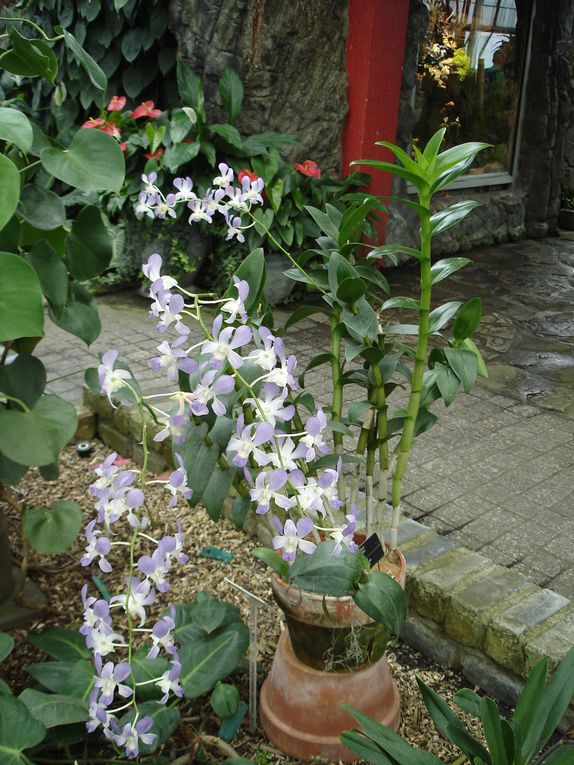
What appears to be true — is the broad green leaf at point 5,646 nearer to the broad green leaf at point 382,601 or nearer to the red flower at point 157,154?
the broad green leaf at point 382,601

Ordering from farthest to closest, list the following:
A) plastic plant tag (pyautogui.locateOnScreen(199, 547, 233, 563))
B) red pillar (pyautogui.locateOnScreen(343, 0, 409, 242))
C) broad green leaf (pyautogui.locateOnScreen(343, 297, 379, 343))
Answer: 1. red pillar (pyautogui.locateOnScreen(343, 0, 409, 242))
2. plastic plant tag (pyautogui.locateOnScreen(199, 547, 233, 563))
3. broad green leaf (pyautogui.locateOnScreen(343, 297, 379, 343))

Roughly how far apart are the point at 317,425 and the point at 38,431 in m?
0.61

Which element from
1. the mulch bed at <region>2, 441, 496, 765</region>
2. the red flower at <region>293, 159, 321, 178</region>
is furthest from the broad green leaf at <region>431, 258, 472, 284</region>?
the red flower at <region>293, 159, 321, 178</region>

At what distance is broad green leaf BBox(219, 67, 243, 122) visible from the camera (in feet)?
15.9

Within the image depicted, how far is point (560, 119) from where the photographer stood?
→ 747cm

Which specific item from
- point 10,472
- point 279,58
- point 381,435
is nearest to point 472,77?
point 279,58

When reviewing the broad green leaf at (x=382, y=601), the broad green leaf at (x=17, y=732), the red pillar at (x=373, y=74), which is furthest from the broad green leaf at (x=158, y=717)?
the red pillar at (x=373, y=74)

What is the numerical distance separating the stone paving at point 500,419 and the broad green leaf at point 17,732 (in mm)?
1468

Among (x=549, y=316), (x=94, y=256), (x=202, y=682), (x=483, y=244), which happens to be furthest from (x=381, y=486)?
(x=483, y=244)

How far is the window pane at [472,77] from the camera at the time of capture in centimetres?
652

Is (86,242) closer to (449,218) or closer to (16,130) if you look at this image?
(16,130)

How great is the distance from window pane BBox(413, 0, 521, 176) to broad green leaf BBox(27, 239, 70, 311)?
533 centimetres

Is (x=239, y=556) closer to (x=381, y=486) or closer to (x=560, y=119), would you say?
(x=381, y=486)

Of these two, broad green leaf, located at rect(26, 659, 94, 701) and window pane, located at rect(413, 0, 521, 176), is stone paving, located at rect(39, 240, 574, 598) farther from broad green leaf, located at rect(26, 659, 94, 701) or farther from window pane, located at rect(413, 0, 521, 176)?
window pane, located at rect(413, 0, 521, 176)
